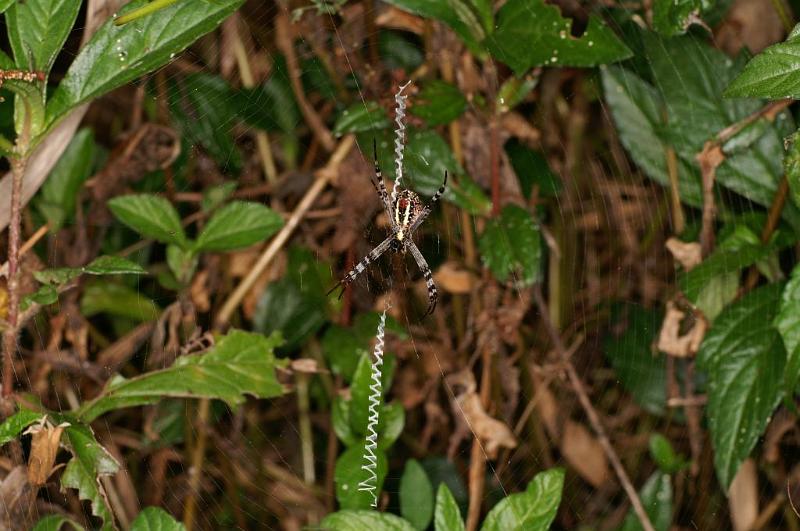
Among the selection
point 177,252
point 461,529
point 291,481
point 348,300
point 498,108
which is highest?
point 498,108

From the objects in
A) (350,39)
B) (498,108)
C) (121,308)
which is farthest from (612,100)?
(121,308)

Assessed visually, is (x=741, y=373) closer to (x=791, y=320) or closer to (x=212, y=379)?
(x=791, y=320)

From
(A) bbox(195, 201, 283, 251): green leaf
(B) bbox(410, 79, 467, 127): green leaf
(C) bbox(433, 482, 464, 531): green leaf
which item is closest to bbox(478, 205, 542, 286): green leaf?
(B) bbox(410, 79, 467, 127): green leaf

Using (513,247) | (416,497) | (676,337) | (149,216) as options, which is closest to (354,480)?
(416,497)

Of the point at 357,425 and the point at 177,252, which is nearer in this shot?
the point at 357,425

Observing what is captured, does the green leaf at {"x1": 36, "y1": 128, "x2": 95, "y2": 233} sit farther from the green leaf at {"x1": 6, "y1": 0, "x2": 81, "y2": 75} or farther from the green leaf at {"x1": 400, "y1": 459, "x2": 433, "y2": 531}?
the green leaf at {"x1": 400, "y1": 459, "x2": 433, "y2": 531}

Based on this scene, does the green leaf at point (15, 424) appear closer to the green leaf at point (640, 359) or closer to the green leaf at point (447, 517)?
the green leaf at point (447, 517)

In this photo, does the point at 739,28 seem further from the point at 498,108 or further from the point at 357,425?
the point at 357,425
